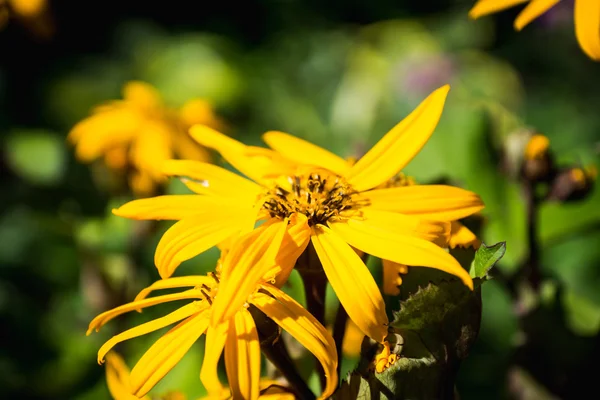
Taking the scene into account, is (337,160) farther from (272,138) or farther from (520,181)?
(520,181)

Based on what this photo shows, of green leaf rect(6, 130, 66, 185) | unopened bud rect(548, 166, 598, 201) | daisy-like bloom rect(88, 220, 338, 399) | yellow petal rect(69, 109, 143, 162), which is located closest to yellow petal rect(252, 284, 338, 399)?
daisy-like bloom rect(88, 220, 338, 399)

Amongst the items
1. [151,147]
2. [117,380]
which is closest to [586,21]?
[117,380]

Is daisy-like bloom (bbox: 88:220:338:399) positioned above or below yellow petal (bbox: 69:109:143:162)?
below

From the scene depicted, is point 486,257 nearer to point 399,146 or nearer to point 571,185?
point 399,146

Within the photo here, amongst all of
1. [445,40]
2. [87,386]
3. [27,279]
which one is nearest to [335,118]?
[445,40]

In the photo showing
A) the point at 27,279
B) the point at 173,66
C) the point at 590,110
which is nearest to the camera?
the point at 27,279

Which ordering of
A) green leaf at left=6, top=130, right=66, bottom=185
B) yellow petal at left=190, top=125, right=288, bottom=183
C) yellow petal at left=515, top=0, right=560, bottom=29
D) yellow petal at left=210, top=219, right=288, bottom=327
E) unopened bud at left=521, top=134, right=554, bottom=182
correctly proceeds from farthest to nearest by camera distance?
green leaf at left=6, top=130, right=66, bottom=185 → unopened bud at left=521, top=134, right=554, bottom=182 → yellow petal at left=515, top=0, right=560, bottom=29 → yellow petal at left=190, top=125, right=288, bottom=183 → yellow petal at left=210, top=219, right=288, bottom=327

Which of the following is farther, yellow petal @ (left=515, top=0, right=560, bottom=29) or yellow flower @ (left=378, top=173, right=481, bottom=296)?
yellow petal @ (left=515, top=0, right=560, bottom=29)

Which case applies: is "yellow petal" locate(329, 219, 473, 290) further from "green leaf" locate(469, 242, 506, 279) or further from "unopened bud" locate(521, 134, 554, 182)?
"unopened bud" locate(521, 134, 554, 182)
